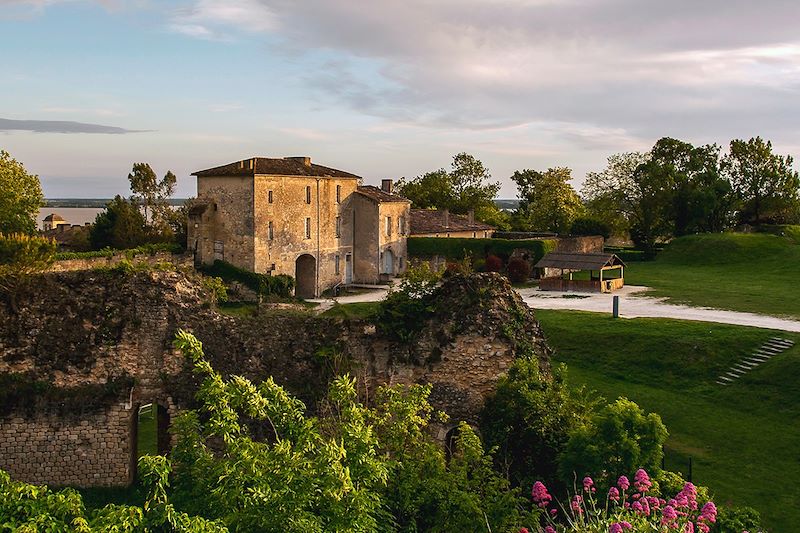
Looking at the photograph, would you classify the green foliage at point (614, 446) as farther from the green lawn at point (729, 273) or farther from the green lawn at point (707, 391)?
the green lawn at point (729, 273)

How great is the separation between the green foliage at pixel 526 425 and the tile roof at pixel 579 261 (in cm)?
3170

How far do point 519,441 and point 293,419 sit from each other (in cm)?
626

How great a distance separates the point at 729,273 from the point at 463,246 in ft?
A: 59.9

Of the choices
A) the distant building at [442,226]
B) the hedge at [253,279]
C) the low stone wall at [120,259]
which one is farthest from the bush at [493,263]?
the low stone wall at [120,259]

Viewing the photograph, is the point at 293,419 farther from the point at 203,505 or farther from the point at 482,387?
the point at 482,387

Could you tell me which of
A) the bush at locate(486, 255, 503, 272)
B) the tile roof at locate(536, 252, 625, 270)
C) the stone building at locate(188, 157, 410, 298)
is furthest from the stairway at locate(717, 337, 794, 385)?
the stone building at locate(188, 157, 410, 298)

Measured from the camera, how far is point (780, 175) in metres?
70.8

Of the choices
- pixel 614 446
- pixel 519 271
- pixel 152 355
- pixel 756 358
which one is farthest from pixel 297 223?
pixel 614 446

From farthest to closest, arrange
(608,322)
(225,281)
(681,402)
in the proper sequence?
(225,281)
(608,322)
(681,402)

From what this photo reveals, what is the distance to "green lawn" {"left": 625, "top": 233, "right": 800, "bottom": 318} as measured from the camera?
41.0m

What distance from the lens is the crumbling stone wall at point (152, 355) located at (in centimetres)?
1656

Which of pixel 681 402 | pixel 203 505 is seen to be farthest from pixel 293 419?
pixel 681 402

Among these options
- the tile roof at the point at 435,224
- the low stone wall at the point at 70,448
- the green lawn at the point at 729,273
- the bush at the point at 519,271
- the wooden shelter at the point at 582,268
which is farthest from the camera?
the tile roof at the point at 435,224

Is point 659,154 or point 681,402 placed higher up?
point 659,154
